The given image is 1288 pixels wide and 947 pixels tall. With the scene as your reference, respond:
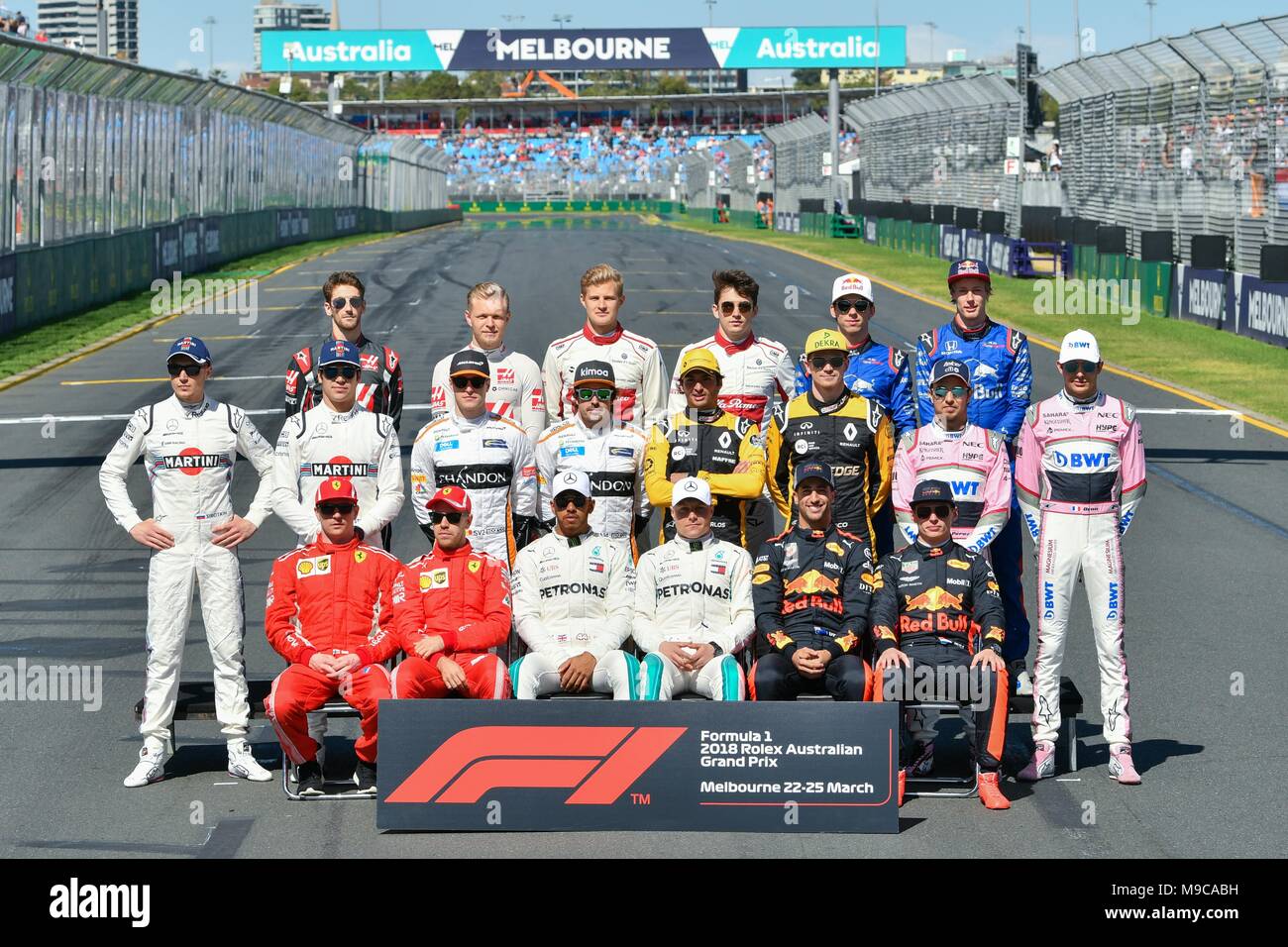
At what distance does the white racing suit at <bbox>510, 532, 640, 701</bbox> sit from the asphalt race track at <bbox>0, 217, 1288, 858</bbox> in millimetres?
1211

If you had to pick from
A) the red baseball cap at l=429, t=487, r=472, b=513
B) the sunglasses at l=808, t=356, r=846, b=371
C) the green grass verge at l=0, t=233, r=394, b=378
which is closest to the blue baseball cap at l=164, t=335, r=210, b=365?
the red baseball cap at l=429, t=487, r=472, b=513

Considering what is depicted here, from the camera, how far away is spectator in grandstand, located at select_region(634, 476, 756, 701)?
8.51 m

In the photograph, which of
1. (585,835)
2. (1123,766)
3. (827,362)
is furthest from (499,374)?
(1123,766)

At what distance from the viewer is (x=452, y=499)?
8484 millimetres

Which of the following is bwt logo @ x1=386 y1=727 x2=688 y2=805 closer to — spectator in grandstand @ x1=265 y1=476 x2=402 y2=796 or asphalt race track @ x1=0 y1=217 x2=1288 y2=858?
asphalt race track @ x1=0 y1=217 x2=1288 y2=858

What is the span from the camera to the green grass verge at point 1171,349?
22422mm

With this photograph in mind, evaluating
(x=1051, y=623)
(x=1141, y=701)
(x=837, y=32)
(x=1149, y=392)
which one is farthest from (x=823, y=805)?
(x=837, y=32)

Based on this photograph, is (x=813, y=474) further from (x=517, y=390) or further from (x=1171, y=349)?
(x=1171, y=349)

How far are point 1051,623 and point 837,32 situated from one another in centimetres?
13625

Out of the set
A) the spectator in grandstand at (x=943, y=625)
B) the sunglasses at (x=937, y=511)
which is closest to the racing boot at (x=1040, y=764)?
the spectator in grandstand at (x=943, y=625)

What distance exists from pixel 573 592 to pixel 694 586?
0.61 meters

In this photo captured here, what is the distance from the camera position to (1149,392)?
2241 centimetres

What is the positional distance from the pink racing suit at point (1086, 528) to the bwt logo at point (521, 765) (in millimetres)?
2207

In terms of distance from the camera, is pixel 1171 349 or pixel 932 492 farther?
pixel 1171 349
